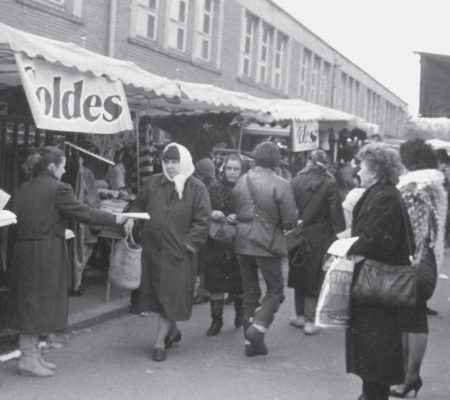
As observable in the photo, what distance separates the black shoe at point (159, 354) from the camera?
6859 millimetres

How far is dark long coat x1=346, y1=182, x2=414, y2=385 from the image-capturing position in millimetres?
4789

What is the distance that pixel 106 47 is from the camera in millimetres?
15062

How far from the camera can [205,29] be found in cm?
2053

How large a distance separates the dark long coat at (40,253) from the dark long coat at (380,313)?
2398 mm

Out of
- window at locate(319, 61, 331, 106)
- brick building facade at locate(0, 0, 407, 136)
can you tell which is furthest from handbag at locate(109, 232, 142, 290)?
window at locate(319, 61, 331, 106)

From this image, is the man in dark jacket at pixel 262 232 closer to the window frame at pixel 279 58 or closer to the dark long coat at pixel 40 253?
the dark long coat at pixel 40 253

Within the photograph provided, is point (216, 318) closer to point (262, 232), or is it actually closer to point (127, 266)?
point (127, 266)

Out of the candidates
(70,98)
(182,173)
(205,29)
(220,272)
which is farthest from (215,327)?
(205,29)

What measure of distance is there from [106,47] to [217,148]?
2.93 m

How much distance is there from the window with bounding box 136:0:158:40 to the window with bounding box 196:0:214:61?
2477mm

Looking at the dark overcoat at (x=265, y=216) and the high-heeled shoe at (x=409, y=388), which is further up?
the dark overcoat at (x=265, y=216)

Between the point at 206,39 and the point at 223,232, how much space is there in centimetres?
1361

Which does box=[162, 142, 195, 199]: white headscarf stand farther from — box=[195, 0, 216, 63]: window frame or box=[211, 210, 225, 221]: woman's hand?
box=[195, 0, 216, 63]: window frame

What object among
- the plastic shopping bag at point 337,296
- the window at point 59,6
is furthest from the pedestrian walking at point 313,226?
the window at point 59,6
